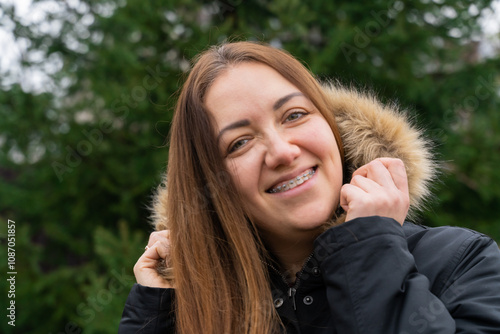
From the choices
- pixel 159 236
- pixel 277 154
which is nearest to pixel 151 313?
pixel 159 236

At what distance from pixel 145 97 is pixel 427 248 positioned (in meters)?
2.90

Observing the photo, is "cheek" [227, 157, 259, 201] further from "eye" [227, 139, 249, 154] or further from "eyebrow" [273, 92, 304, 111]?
"eyebrow" [273, 92, 304, 111]

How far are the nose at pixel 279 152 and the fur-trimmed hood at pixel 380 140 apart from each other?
302mm

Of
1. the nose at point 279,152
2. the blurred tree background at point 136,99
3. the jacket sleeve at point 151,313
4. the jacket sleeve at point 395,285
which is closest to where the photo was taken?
the jacket sleeve at point 395,285

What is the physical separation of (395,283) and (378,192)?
1.03ft

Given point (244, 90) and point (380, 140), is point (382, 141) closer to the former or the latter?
point (380, 140)

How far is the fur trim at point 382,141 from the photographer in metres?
1.88

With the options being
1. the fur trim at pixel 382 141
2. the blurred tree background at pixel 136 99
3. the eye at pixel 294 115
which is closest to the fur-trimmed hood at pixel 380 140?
the fur trim at pixel 382 141

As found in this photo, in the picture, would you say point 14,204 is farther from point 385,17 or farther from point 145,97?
point 385,17

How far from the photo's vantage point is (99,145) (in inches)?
167

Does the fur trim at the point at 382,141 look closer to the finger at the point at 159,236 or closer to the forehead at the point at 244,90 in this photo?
the forehead at the point at 244,90

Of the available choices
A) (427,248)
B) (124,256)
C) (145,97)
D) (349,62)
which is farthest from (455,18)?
(124,256)

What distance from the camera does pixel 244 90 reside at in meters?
1.81

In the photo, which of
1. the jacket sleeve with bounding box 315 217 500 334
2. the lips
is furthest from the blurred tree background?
the jacket sleeve with bounding box 315 217 500 334
